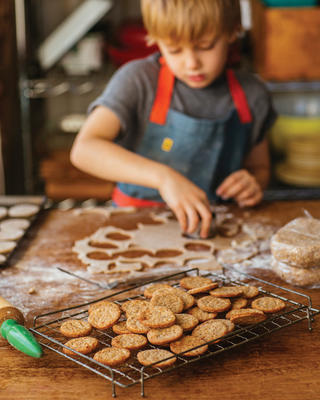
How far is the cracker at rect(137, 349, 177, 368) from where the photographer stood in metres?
0.71

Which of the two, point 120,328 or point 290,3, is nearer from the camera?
point 120,328

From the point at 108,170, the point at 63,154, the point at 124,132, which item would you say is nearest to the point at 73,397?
the point at 108,170

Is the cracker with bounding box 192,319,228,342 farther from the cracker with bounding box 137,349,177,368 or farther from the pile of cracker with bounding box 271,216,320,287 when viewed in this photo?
the pile of cracker with bounding box 271,216,320,287

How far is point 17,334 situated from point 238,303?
34 centimetres

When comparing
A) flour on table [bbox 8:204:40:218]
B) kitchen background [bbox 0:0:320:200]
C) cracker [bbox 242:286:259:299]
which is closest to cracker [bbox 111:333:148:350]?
cracker [bbox 242:286:259:299]

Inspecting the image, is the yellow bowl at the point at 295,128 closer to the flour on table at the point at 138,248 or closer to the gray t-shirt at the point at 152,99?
the gray t-shirt at the point at 152,99

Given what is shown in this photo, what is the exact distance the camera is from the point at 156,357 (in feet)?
2.37

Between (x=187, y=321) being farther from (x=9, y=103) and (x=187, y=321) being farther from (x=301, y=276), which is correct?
(x=9, y=103)

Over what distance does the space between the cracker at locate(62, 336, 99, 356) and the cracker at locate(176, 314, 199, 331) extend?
125 millimetres

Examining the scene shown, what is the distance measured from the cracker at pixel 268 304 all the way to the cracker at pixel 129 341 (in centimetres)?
20

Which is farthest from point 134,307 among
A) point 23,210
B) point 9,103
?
point 9,103

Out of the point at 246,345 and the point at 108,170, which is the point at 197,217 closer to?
the point at 108,170

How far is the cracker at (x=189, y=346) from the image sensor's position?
2.42ft

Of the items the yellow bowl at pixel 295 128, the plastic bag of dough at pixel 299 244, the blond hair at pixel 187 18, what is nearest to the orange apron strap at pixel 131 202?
the blond hair at pixel 187 18
